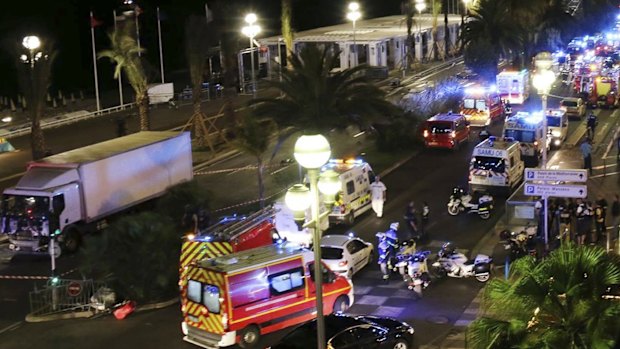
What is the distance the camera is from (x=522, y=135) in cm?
3900

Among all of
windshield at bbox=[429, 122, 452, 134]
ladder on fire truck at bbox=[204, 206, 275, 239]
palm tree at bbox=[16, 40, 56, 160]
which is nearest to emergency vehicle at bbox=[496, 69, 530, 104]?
windshield at bbox=[429, 122, 452, 134]

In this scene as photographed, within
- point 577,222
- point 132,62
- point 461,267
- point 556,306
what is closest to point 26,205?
point 461,267

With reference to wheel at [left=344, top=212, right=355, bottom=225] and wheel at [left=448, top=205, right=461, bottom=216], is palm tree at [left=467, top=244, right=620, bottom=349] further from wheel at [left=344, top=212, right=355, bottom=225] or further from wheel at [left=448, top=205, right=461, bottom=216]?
wheel at [left=448, top=205, right=461, bottom=216]

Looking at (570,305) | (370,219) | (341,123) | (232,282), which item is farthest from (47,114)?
(570,305)

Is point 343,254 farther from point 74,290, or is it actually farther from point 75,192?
point 75,192

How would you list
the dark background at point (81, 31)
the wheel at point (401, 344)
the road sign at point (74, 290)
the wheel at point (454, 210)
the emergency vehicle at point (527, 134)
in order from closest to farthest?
the wheel at point (401, 344)
the road sign at point (74, 290)
the wheel at point (454, 210)
the emergency vehicle at point (527, 134)
the dark background at point (81, 31)

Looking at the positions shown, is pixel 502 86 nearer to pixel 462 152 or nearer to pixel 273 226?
pixel 462 152

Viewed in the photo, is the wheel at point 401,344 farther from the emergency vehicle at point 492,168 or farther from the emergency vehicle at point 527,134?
the emergency vehicle at point 527,134

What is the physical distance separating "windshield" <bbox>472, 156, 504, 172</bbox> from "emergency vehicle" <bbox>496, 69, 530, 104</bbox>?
21877 mm

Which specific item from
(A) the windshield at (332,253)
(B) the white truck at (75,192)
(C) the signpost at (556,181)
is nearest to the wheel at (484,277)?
(C) the signpost at (556,181)

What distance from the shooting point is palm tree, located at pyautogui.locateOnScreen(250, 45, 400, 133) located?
39.4m

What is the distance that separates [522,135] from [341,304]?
19.9 metres

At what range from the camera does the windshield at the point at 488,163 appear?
3322 cm

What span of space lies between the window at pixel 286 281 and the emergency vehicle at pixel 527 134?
20.5 m
